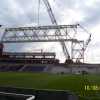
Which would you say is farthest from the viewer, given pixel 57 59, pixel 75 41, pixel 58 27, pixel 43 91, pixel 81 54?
pixel 57 59

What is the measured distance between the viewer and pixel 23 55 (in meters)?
149

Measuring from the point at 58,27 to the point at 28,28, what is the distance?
32.1 feet

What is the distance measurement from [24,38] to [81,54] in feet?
102

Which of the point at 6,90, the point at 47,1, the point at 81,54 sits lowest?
the point at 6,90

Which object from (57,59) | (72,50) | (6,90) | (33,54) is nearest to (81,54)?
(72,50)

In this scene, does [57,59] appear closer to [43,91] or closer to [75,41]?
[75,41]

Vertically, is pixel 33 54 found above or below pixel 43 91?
above

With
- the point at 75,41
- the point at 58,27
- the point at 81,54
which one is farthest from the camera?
the point at 81,54

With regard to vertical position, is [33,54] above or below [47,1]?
below

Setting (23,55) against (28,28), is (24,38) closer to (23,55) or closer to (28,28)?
(28,28)

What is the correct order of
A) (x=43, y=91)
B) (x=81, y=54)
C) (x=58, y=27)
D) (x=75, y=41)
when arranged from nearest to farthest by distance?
1. (x=43, y=91)
2. (x=58, y=27)
3. (x=75, y=41)
4. (x=81, y=54)

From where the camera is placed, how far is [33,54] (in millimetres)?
146000

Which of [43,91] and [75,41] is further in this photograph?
[75,41]

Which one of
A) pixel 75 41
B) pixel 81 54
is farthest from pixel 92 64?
pixel 75 41
